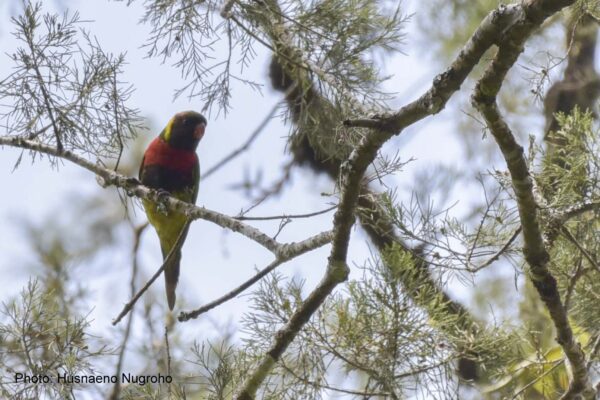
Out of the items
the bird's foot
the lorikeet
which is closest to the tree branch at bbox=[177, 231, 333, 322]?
the bird's foot

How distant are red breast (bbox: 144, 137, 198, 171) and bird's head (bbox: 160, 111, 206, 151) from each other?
33 millimetres

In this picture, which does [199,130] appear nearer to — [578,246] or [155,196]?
[155,196]

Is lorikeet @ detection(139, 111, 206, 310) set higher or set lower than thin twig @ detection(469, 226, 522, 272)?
higher

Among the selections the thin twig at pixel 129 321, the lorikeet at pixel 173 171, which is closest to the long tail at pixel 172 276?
the lorikeet at pixel 173 171

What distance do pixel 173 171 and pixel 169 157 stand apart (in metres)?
0.09

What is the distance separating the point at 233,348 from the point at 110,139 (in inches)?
32.5

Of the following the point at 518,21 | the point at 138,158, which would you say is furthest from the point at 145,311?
the point at 518,21

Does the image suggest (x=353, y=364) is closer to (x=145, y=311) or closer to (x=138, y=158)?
(x=145, y=311)

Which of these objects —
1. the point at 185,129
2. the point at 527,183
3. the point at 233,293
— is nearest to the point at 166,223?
the point at 185,129

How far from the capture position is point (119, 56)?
7.72 ft

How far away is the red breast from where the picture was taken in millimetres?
3613

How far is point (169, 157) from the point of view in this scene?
3637mm

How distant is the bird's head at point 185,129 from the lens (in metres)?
3.69

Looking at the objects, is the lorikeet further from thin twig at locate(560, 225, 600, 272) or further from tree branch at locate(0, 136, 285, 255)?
thin twig at locate(560, 225, 600, 272)
